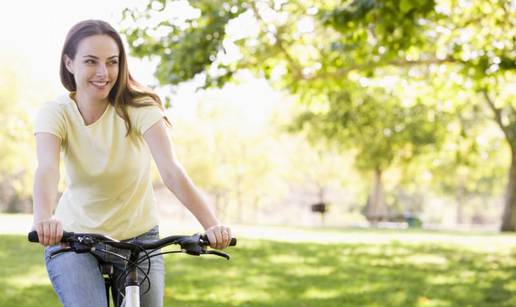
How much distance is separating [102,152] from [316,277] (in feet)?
27.9

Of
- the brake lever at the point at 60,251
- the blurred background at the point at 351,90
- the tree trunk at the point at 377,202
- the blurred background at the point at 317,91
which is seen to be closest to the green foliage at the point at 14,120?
the blurred background at the point at 317,91

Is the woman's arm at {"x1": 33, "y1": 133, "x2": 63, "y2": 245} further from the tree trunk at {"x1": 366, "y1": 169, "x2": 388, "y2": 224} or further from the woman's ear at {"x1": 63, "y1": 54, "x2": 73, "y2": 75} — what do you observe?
the tree trunk at {"x1": 366, "y1": 169, "x2": 388, "y2": 224}

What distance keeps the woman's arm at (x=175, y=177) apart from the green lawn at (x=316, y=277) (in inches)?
219

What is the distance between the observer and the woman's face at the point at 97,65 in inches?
135

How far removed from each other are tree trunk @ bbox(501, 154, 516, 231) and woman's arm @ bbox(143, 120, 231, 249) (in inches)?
1091

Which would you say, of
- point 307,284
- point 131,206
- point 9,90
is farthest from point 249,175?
point 131,206

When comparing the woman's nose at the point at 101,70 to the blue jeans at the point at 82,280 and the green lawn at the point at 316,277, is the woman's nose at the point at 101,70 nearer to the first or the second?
the blue jeans at the point at 82,280

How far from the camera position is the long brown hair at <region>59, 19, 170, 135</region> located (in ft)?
11.4

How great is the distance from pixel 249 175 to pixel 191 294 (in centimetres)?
4784

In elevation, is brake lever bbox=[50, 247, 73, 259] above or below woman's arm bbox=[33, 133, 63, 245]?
below

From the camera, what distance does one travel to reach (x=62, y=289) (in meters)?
3.28

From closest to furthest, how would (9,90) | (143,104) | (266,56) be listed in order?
1. (143,104)
2. (266,56)
3. (9,90)

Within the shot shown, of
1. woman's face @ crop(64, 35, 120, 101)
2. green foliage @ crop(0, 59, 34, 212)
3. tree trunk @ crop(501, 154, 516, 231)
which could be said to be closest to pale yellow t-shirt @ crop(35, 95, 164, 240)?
woman's face @ crop(64, 35, 120, 101)

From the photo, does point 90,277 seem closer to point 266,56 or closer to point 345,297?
point 345,297
